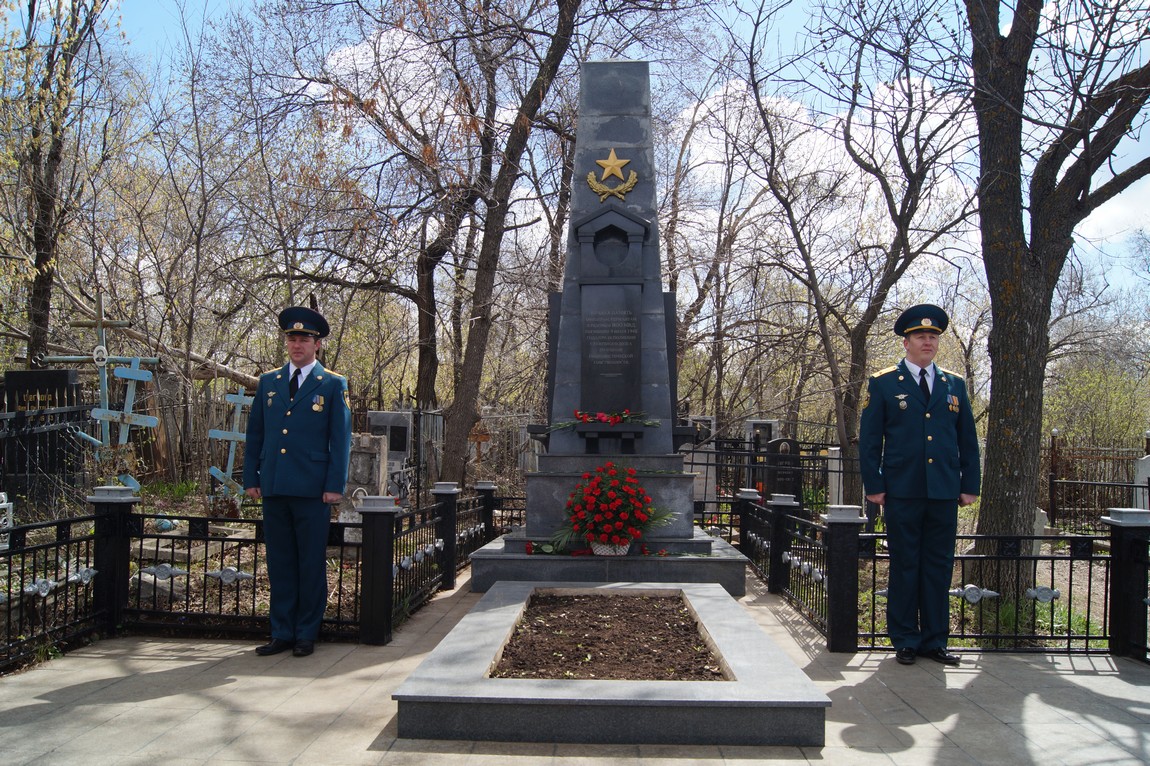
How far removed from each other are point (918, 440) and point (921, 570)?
0.87m

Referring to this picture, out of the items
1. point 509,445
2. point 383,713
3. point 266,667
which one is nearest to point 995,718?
point 383,713

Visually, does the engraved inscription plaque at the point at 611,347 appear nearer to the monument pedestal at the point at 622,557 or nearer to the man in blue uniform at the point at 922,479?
the monument pedestal at the point at 622,557

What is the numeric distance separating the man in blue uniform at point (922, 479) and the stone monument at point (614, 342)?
217 cm

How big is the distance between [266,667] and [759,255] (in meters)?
13.1

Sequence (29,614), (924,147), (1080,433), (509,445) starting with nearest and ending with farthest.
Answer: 1. (29,614)
2. (924,147)
3. (509,445)
4. (1080,433)

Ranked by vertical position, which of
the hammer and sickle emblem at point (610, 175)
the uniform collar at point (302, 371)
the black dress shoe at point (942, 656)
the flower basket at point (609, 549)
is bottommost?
the black dress shoe at point (942, 656)

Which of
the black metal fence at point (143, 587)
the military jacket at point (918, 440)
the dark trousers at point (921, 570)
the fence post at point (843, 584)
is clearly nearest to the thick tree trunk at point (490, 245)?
the black metal fence at point (143, 587)

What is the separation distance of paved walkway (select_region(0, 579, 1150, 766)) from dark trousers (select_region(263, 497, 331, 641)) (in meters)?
0.23

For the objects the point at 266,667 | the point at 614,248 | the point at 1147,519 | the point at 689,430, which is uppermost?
the point at 614,248

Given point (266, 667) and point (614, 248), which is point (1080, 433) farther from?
point (266, 667)

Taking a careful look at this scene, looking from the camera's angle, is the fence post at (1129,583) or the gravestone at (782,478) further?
the gravestone at (782,478)

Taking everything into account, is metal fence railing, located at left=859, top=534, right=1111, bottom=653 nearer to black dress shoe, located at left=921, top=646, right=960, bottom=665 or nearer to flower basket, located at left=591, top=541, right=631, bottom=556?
black dress shoe, located at left=921, top=646, right=960, bottom=665

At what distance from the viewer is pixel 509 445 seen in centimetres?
1983

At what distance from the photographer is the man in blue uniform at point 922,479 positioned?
17.9 ft
